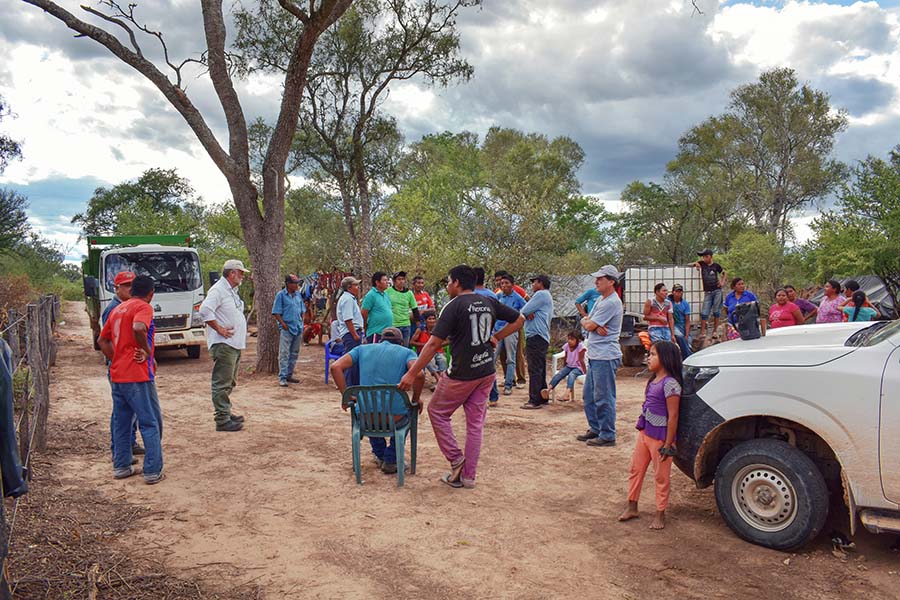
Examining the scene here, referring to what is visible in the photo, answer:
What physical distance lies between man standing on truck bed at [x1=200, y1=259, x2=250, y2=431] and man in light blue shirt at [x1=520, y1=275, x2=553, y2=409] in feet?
11.6

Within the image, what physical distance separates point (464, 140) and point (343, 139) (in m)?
23.2

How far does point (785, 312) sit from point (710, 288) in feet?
12.2

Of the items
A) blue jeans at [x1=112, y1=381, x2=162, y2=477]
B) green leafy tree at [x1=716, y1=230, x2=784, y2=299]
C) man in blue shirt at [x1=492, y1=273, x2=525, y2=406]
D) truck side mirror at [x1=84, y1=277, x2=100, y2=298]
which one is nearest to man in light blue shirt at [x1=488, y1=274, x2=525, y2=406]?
man in blue shirt at [x1=492, y1=273, x2=525, y2=406]

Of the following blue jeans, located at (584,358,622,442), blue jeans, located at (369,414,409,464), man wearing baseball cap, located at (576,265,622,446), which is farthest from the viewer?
blue jeans, located at (584,358,622,442)

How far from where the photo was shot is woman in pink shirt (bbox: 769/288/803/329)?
9523mm

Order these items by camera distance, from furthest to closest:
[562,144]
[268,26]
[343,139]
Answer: [562,144] → [343,139] → [268,26]

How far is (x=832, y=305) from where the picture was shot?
9.54 m

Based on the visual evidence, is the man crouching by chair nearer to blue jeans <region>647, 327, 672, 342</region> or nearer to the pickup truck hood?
the pickup truck hood

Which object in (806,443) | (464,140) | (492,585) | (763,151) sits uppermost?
(464,140)

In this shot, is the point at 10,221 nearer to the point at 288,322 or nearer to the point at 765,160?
the point at 288,322

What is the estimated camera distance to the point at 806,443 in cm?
440

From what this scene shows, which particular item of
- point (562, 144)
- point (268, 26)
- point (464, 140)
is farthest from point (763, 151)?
point (268, 26)

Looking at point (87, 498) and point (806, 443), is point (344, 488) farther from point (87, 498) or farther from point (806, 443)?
point (806, 443)

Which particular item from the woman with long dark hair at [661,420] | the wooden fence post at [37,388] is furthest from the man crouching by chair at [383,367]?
the wooden fence post at [37,388]
